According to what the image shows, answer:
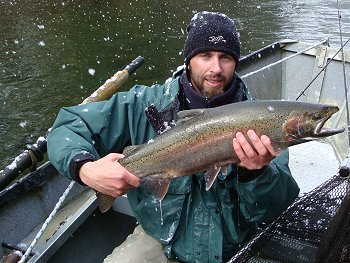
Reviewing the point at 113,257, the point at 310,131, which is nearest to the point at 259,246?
the point at 310,131

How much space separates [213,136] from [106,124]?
0.96m

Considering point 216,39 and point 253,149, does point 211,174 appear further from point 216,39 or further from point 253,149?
point 216,39

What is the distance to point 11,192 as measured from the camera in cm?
461

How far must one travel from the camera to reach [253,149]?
110 inches

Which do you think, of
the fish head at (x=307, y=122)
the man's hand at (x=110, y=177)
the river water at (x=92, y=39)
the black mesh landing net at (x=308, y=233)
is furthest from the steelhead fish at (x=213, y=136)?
the river water at (x=92, y=39)

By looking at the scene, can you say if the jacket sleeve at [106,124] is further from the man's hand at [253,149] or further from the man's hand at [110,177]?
the man's hand at [253,149]

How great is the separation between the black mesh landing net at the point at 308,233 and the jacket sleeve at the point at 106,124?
110cm

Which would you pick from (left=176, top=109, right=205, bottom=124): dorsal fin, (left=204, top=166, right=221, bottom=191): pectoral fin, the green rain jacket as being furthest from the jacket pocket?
(left=176, top=109, right=205, bottom=124): dorsal fin

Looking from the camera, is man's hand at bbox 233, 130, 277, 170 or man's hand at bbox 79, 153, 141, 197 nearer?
man's hand at bbox 233, 130, 277, 170

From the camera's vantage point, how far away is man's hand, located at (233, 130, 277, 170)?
2.76 m

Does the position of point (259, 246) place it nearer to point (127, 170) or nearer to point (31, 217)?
point (127, 170)

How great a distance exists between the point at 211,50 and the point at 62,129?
1220mm

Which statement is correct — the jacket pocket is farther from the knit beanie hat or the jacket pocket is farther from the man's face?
the knit beanie hat

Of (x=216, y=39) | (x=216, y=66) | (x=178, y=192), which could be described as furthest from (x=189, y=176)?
(x=216, y=39)
